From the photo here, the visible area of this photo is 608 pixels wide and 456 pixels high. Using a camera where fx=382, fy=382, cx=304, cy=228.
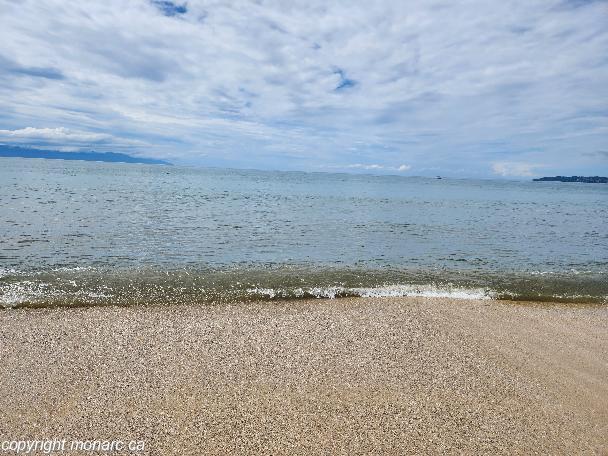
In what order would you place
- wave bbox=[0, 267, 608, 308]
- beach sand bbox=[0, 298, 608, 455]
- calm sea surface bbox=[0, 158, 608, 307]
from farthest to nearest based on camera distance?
calm sea surface bbox=[0, 158, 608, 307] → wave bbox=[0, 267, 608, 308] → beach sand bbox=[0, 298, 608, 455]

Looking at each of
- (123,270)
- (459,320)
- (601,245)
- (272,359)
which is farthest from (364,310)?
(601,245)

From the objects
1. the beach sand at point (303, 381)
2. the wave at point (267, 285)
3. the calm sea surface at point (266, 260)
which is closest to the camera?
the beach sand at point (303, 381)

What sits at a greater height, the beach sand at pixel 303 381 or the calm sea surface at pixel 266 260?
the beach sand at pixel 303 381

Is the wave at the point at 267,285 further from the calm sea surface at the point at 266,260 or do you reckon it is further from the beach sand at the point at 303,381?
the beach sand at the point at 303,381

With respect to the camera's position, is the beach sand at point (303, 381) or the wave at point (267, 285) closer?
the beach sand at point (303, 381)

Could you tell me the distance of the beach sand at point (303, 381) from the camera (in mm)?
6438

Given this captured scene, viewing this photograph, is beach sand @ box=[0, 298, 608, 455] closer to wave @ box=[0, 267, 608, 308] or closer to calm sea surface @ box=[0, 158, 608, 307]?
wave @ box=[0, 267, 608, 308]

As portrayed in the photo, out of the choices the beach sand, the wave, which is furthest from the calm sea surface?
the beach sand

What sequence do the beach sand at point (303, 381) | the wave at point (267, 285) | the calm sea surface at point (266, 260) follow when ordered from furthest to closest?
the calm sea surface at point (266, 260), the wave at point (267, 285), the beach sand at point (303, 381)

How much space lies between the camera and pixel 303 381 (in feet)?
26.2

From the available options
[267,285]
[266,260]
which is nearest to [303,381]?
[267,285]

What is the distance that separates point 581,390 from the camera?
8.24 metres

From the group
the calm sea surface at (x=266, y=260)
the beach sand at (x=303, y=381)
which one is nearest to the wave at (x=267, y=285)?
the calm sea surface at (x=266, y=260)

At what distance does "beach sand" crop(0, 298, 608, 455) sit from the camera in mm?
6438
